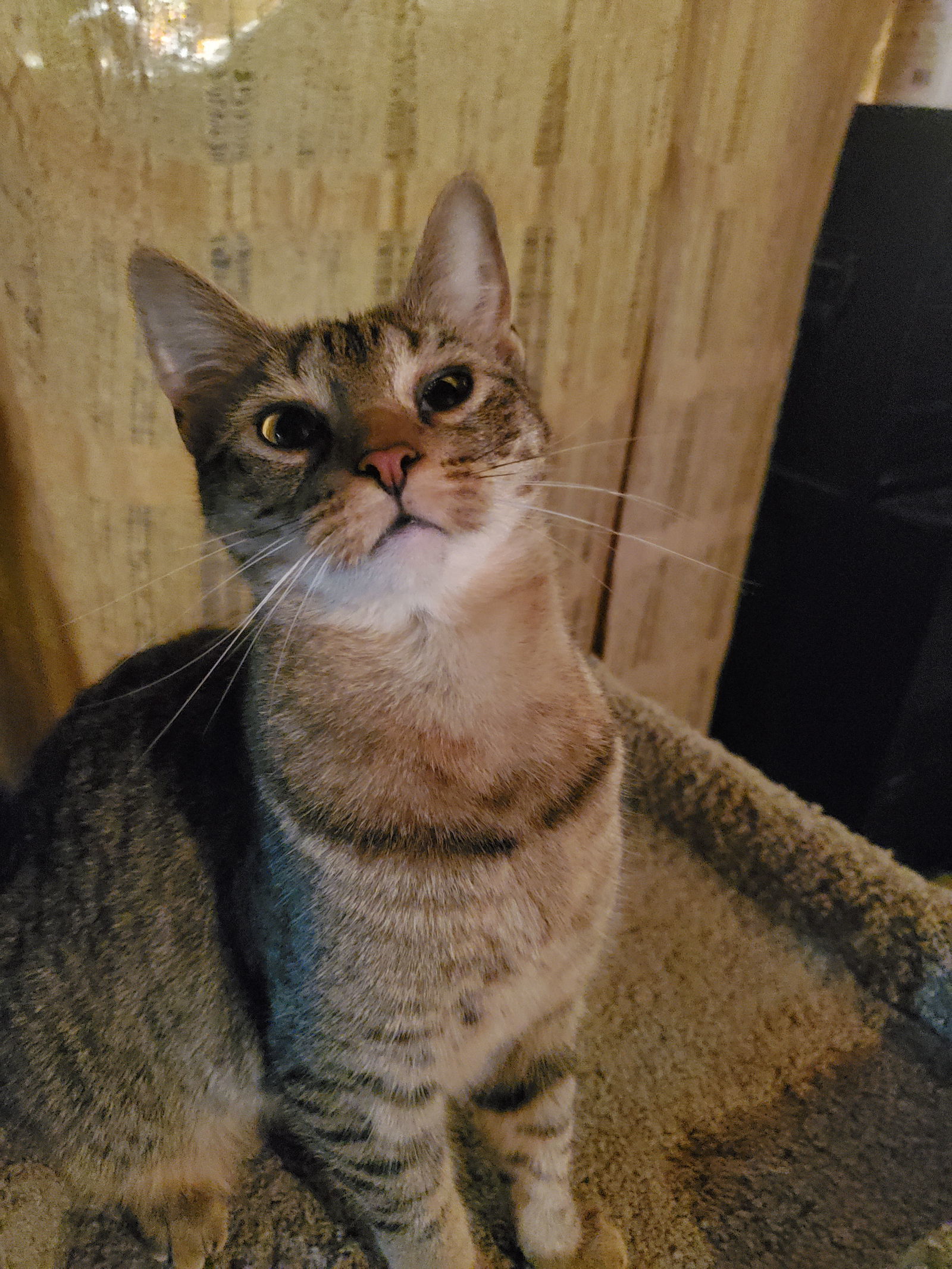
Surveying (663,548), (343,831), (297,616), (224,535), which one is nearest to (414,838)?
(343,831)

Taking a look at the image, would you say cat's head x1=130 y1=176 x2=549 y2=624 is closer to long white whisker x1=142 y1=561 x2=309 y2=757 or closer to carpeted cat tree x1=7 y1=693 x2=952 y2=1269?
long white whisker x1=142 y1=561 x2=309 y2=757

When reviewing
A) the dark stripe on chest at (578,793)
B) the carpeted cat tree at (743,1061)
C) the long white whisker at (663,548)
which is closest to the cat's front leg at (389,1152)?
the carpeted cat tree at (743,1061)

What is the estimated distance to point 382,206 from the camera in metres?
1.01

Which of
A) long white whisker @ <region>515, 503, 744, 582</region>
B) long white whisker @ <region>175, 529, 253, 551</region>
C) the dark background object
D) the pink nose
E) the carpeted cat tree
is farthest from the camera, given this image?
the dark background object

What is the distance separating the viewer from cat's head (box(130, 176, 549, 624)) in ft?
2.17

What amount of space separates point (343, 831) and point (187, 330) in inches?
17.5

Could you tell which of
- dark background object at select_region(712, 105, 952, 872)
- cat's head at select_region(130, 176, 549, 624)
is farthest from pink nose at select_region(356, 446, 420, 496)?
dark background object at select_region(712, 105, 952, 872)

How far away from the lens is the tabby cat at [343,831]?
694 millimetres

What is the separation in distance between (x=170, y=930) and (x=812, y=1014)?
0.74 m

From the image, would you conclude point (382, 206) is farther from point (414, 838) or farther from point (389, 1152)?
point (389, 1152)

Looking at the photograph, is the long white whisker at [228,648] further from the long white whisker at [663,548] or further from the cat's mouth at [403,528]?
the long white whisker at [663,548]

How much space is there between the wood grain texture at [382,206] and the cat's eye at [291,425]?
295mm

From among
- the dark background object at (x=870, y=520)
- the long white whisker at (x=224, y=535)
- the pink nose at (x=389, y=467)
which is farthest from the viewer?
the dark background object at (x=870, y=520)

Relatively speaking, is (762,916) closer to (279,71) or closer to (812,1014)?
(812,1014)
